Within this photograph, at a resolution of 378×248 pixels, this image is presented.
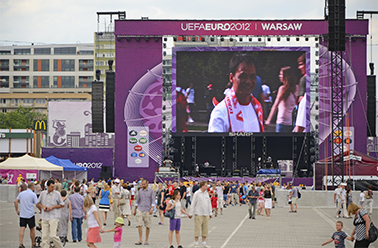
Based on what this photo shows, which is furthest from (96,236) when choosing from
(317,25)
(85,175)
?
(317,25)

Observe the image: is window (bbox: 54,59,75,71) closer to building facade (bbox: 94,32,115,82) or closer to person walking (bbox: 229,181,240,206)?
building facade (bbox: 94,32,115,82)

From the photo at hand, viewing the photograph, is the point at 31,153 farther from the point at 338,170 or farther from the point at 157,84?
the point at 338,170

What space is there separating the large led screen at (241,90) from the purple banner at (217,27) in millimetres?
2558

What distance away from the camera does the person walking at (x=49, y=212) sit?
1403cm

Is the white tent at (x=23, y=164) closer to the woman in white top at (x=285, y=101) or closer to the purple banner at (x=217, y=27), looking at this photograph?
the purple banner at (x=217, y=27)

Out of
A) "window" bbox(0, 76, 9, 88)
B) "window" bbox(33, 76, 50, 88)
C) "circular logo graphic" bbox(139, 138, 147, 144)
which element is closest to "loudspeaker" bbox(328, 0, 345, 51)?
"circular logo graphic" bbox(139, 138, 147, 144)

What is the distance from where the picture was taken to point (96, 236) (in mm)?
12836

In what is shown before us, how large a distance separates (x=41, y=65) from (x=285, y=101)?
280 ft

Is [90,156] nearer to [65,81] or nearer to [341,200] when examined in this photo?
[341,200]

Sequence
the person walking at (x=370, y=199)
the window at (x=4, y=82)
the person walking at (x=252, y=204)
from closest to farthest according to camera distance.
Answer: the person walking at (x=252, y=204), the person walking at (x=370, y=199), the window at (x=4, y=82)

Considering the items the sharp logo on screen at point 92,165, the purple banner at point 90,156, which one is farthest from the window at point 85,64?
the sharp logo on screen at point 92,165

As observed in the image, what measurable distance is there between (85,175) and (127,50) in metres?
10.6

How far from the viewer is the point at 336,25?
37.5 meters

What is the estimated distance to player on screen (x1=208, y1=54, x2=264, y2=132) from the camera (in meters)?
48.4
